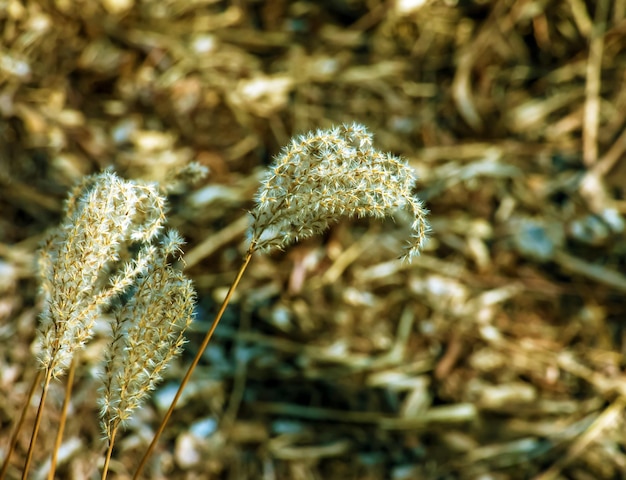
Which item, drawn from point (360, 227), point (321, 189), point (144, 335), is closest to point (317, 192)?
point (321, 189)

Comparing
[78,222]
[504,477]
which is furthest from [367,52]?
[78,222]

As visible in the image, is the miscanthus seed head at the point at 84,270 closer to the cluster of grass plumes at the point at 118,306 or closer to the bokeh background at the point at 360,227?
the cluster of grass plumes at the point at 118,306

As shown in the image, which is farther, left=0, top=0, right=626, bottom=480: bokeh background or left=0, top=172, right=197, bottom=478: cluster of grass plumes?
left=0, top=0, right=626, bottom=480: bokeh background

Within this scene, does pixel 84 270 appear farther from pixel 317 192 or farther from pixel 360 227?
pixel 360 227

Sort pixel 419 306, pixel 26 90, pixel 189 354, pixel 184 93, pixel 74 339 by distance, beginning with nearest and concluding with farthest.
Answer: pixel 74 339 < pixel 189 354 < pixel 419 306 < pixel 26 90 < pixel 184 93

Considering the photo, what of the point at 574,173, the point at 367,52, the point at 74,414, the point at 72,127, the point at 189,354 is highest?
the point at 367,52

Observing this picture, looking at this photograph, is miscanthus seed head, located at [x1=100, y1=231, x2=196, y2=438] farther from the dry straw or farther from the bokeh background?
the bokeh background

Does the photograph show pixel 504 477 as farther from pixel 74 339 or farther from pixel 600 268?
Result: pixel 74 339

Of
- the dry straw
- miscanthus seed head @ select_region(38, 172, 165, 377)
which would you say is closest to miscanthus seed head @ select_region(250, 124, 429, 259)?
the dry straw
